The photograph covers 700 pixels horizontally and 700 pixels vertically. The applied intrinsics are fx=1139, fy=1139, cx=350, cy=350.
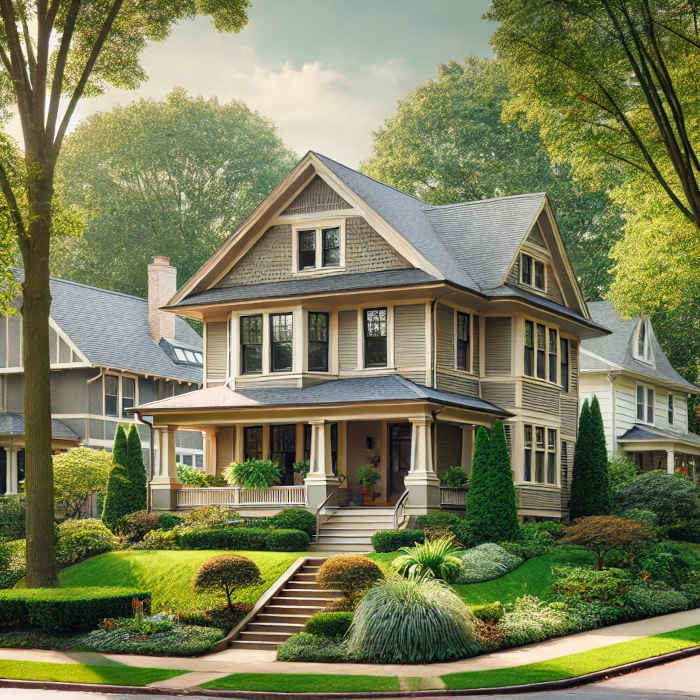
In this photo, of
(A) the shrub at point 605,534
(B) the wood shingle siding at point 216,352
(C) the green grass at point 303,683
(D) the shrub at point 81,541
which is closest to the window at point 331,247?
(B) the wood shingle siding at point 216,352

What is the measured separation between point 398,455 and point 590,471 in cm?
647

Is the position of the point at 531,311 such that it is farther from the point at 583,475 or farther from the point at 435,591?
the point at 435,591

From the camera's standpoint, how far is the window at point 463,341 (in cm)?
3434

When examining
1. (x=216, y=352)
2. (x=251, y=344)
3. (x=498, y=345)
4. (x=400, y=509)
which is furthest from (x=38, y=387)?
(x=498, y=345)

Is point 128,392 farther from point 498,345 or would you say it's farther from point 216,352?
point 498,345

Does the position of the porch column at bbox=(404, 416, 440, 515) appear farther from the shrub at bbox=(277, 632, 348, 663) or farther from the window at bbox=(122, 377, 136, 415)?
the window at bbox=(122, 377, 136, 415)

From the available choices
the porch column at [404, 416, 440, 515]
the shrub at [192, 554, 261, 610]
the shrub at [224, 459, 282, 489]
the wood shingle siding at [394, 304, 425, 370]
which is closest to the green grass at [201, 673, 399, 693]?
the shrub at [192, 554, 261, 610]

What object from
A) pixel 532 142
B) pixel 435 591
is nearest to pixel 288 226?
pixel 435 591

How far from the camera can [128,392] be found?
47094 mm

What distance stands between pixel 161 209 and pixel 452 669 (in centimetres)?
5830

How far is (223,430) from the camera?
121 feet

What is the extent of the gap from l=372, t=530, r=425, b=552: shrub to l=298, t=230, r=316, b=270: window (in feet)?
33.5

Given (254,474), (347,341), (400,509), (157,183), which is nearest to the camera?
(400,509)

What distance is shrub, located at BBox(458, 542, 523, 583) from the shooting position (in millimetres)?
25172
